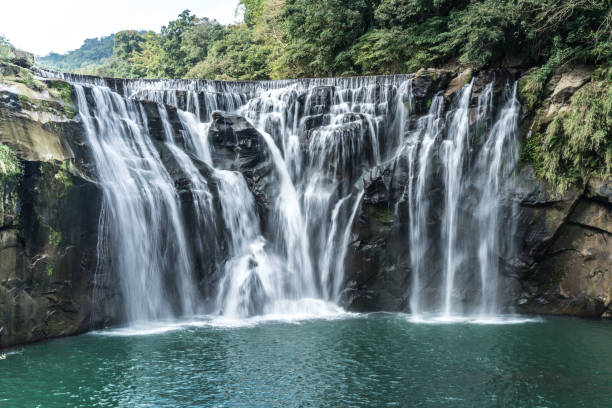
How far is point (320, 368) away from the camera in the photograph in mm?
9266

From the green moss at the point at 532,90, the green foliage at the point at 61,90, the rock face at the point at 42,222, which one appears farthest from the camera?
the green moss at the point at 532,90

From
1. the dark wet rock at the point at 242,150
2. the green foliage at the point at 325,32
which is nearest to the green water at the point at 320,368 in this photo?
the dark wet rock at the point at 242,150

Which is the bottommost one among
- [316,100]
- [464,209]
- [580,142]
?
[464,209]

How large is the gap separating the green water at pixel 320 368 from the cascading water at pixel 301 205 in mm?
2132

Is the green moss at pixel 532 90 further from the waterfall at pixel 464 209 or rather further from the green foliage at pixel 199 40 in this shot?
the green foliage at pixel 199 40

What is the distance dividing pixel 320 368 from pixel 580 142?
9904 mm

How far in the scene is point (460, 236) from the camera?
1492cm

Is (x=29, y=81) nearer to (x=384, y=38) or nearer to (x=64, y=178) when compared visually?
(x=64, y=178)

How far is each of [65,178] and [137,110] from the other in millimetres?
4815

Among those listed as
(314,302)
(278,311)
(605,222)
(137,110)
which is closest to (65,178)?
(137,110)

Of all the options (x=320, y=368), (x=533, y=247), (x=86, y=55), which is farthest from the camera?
(x=86, y=55)

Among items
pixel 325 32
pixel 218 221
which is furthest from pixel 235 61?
pixel 218 221

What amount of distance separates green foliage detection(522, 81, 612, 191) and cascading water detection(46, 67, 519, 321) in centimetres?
117

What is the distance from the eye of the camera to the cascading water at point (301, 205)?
13.6m
